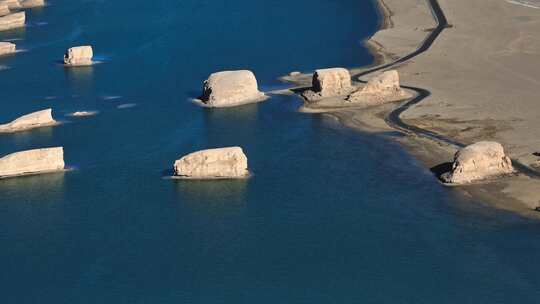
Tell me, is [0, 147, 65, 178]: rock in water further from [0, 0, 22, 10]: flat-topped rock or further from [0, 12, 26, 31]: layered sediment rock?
[0, 0, 22, 10]: flat-topped rock

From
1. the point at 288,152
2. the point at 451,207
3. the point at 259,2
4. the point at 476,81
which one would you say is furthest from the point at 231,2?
the point at 451,207

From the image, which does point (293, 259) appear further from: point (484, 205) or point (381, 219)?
point (484, 205)

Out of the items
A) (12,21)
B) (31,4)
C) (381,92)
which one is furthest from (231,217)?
(31,4)

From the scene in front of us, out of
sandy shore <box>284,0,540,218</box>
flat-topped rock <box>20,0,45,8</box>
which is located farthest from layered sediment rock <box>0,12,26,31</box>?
sandy shore <box>284,0,540,218</box>

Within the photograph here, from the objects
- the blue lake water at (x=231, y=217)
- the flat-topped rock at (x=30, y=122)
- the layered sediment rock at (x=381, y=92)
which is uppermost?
the layered sediment rock at (x=381, y=92)

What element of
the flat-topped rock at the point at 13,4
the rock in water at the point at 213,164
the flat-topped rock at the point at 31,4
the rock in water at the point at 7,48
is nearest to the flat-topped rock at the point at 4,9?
the flat-topped rock at the point at 13,4

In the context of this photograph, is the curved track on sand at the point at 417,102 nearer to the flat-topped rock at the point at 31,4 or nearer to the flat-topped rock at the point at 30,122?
the flat-topped rock at the point at 30,122

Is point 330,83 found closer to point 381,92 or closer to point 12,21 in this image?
point 381,92
